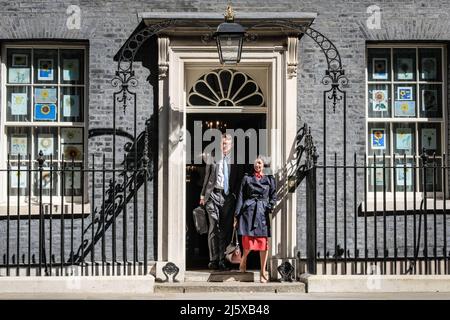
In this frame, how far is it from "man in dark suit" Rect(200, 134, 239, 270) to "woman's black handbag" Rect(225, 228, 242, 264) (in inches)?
6.2

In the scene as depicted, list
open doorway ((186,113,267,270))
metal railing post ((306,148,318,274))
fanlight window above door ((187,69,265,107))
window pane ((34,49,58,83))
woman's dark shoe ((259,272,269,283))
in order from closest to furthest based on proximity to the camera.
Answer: metal railing post ((306,148,318,274)) → woman's dark shoe ((259,272,269,283)) → window pane ((34,49,58,83)) → fanlight window above door ((187,69,265,107)) → open doorway ((186,113,267,270))

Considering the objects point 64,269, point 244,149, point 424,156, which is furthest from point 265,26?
point 64,269

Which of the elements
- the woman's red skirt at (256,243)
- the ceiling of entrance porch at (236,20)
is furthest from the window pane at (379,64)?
the woman's red skirt at (256,243)

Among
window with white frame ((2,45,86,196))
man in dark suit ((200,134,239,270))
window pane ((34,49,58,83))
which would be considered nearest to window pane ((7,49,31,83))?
window with white frame ((2,45,86,196))

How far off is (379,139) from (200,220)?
2.92m

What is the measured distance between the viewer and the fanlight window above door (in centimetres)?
1485

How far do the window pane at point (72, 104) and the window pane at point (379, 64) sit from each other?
4.30 m

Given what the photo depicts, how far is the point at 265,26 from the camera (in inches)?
563

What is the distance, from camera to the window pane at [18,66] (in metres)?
14.7

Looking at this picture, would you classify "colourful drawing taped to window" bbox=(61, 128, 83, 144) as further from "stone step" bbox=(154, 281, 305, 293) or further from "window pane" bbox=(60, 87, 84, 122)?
"stone step" bbox=(154, 281, 305, 293)

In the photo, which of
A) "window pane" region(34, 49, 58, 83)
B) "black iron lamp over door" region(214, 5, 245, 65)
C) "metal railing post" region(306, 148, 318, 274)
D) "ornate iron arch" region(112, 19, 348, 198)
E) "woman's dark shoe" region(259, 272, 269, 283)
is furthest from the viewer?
"window pane" region(34, 49, 58, 83)

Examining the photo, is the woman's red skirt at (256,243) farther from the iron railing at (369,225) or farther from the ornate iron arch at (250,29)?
the ornate iron arch at (250,29)

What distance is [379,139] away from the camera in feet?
49.0

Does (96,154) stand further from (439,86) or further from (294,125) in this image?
(439,86)
